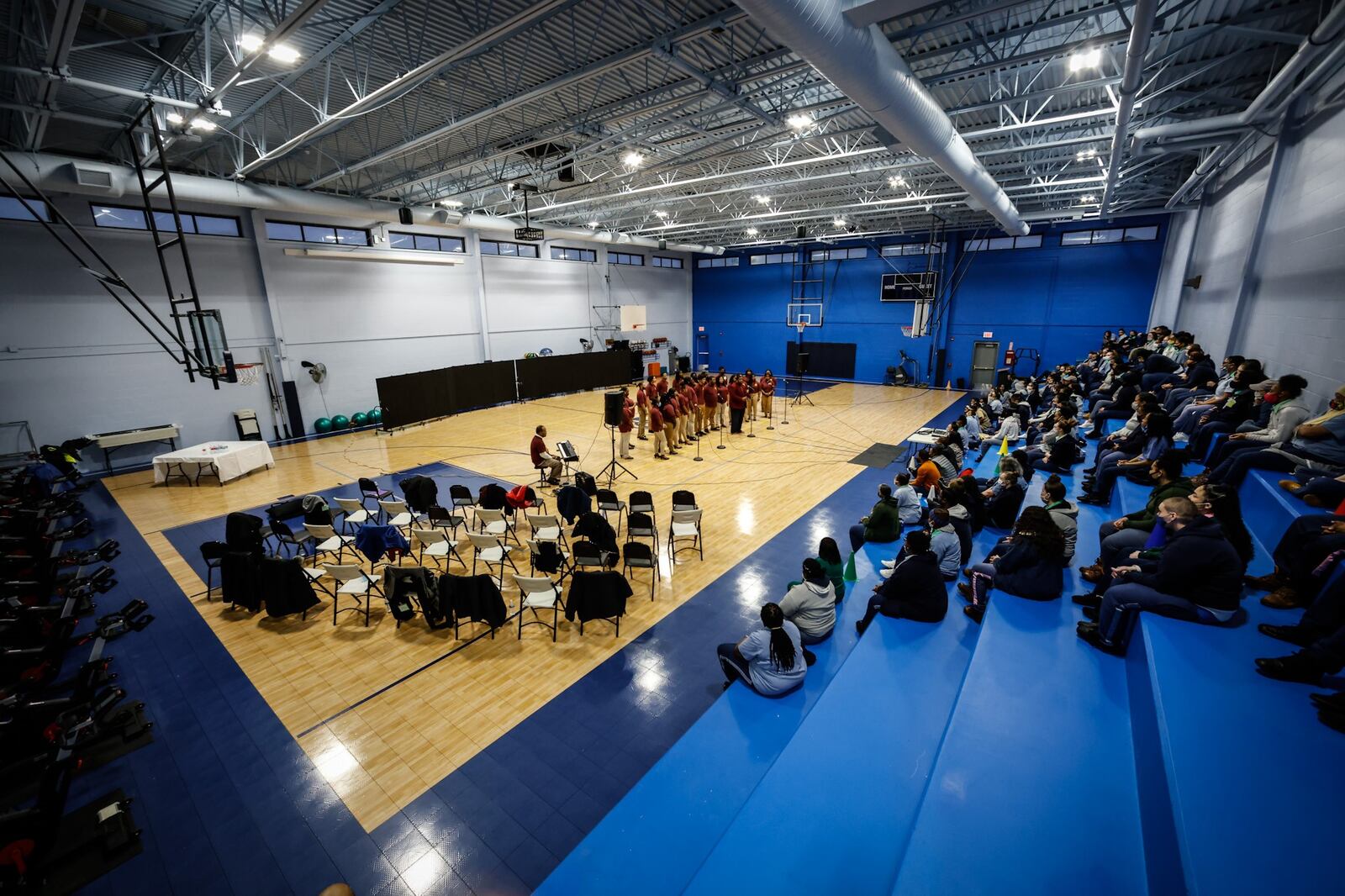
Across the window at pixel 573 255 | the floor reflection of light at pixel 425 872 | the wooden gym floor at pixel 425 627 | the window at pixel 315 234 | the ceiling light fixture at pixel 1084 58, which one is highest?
the window at pixel 573 255

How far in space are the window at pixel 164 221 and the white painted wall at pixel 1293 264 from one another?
763 inches

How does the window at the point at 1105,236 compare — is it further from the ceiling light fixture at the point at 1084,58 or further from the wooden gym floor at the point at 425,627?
the ceiling light fixture at the point at 1084,58

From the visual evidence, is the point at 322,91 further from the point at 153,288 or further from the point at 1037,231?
the point at 1037,231

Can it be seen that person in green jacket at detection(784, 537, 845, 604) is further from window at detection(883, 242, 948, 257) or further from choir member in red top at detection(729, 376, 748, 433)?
window at detection(883, 242, 948, 257)

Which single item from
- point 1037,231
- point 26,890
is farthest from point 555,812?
point 1037,231

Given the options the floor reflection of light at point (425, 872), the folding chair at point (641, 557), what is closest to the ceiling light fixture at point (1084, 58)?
the folding chair at point (641, 557)

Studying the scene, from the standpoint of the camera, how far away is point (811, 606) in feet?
16.8

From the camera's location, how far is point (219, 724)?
16.2ft

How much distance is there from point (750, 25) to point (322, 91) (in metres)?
7.07

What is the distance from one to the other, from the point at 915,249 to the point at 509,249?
58.6 ft

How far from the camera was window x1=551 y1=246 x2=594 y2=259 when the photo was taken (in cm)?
2319

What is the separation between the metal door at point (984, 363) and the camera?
75.7 ft

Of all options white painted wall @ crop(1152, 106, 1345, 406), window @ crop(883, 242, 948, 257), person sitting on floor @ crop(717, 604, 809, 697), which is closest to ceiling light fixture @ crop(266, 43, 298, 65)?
person sitting on floor @ crop(717, 604, 809, 697)

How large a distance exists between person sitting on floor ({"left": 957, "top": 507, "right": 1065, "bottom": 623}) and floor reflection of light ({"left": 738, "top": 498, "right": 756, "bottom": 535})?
4.17m
